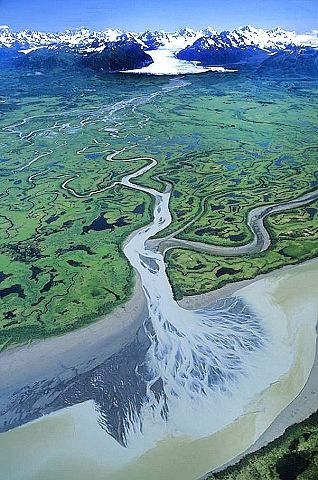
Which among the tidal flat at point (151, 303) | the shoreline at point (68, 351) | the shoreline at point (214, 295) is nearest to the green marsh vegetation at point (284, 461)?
the tidal flat at point (151, 303)

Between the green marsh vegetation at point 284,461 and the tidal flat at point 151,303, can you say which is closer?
the green marsh vegetation at point 284,461

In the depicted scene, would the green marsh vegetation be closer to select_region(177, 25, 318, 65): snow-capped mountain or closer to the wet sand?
the wet sand

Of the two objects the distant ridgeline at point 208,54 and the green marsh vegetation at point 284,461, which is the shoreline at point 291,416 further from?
the distant ridgeline at point 208,54

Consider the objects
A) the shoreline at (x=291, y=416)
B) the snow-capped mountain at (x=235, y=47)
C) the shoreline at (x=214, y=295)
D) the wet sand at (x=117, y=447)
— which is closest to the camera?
the wet sand at (x=117, y=447)

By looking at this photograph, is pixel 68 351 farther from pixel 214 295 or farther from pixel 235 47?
pixel 235 47

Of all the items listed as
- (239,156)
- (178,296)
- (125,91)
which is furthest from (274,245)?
(125,91)

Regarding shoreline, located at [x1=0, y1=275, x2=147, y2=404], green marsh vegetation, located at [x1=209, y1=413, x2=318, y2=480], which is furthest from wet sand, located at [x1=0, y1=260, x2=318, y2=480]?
shoreline, located at [x1=0, y1=275, x2=147, y2=404]
